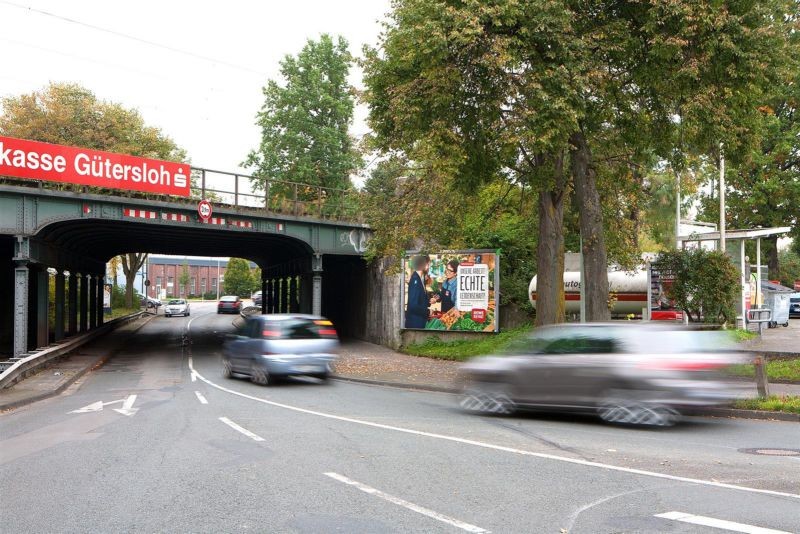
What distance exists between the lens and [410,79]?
16.5m

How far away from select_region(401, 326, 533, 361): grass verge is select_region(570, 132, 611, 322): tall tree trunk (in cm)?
568

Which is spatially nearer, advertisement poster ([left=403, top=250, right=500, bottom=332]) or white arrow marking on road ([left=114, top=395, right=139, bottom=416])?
white arrow marking on road ([left=114, top=395, right=139, bottom=416])

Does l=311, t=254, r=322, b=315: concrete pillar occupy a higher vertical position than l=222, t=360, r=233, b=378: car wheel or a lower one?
higher

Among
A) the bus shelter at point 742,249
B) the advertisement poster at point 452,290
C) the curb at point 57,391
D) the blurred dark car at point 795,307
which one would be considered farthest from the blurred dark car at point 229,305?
the bus shelter at point 742,249

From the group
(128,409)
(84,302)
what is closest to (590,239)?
(128,409)

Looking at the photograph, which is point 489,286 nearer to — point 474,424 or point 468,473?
point 474,424

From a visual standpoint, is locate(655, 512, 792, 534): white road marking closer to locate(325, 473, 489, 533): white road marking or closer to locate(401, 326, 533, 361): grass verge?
locate(325, 473, 489, 533): white road marking

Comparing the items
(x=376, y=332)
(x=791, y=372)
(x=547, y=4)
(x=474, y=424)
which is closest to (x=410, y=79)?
(x=547, y=4)

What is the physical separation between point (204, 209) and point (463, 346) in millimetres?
10654

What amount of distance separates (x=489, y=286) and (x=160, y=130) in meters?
37.8

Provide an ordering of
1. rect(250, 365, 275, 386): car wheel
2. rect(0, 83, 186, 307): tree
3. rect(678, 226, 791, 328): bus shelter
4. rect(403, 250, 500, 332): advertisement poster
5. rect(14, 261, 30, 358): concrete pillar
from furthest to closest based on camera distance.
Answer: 1. rect(0, 83, 186, 307): tree
2. rect(403, 250, 500, 332): advertisement poster
3. rect(678, 226, 791, 328): bus shelter
4. rect(14, 261, 30, 358): concrete pillar
5. rect(250, 365, 275, 386): car wheel

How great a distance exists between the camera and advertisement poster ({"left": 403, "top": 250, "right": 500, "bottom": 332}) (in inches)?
984

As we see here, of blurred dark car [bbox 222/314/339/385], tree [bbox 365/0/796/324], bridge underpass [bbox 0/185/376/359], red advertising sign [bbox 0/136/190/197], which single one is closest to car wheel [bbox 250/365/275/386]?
blurred dark car [bbox 222/314/339/385]

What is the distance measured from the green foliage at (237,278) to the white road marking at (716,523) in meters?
98.3
